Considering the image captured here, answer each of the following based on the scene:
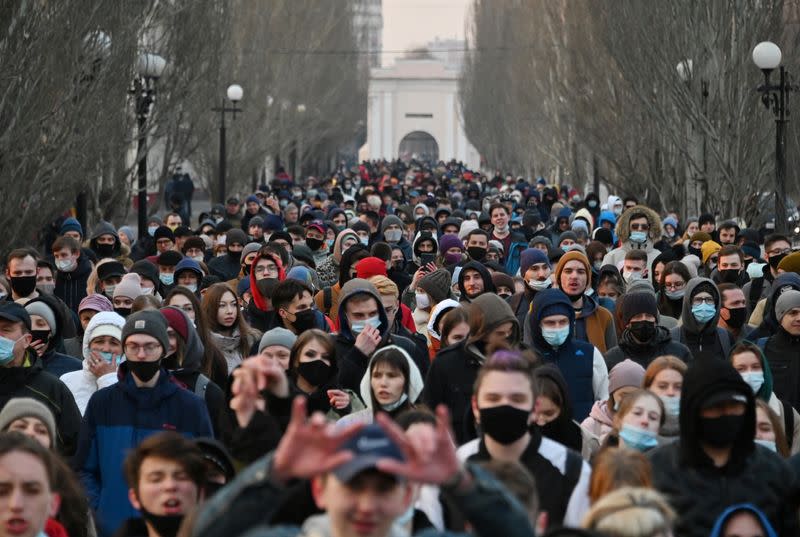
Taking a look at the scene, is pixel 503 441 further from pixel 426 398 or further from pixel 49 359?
pixel 49 359

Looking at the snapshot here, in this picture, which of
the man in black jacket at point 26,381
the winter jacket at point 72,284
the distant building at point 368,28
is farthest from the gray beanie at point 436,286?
the distant building at point 368,28

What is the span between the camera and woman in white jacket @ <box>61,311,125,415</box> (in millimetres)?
10133

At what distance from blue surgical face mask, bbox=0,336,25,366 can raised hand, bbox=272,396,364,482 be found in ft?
19.1

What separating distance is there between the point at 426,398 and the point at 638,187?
95.7 feet

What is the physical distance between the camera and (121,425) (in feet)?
27.4

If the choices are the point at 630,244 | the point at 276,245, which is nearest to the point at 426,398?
the point at 276,245

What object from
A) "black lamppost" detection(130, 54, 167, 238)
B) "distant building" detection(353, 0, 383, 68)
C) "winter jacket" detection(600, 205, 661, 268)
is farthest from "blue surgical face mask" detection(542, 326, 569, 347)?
"distant building" detection(353, 0, 383, 68)

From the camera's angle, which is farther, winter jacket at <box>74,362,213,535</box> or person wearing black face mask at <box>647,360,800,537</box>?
winter jacket at <box>74,362,213,535</box>

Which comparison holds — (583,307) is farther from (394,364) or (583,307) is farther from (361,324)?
(394,364)

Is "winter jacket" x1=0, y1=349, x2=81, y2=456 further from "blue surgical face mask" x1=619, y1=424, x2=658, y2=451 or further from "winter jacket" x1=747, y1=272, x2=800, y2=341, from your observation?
"winter jacket" x1=747, y1=272, x2=800, y2=341

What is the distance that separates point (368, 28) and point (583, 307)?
85.7 metres

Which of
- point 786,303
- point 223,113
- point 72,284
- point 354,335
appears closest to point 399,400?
point 354,335

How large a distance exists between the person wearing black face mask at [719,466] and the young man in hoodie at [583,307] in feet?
18.2

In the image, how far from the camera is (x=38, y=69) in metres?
20.5
